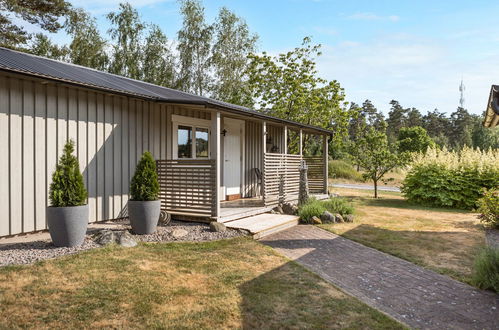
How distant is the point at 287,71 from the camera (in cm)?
1723

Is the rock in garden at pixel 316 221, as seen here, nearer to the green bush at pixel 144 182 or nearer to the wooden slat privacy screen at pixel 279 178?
the wooden slat privacy screen at pixel 279 178

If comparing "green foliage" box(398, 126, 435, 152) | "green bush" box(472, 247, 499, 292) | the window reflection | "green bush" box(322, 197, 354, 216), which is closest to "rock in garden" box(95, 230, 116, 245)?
the window reflection

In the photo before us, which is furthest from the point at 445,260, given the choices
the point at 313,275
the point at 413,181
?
the point at 413,181

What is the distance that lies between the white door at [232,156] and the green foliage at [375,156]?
552 centimetres

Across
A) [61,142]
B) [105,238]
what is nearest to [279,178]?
[105,238]

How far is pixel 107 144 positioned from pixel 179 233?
222cm

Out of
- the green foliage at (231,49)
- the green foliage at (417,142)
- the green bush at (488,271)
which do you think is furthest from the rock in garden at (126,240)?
the green foliage at (417,142)

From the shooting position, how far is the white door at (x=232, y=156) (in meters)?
9.74

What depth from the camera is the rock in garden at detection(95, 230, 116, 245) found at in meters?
4.95

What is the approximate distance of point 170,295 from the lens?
3422 mm

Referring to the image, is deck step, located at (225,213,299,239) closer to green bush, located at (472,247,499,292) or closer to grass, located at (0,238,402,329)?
grass, located at (0,238,402,329)

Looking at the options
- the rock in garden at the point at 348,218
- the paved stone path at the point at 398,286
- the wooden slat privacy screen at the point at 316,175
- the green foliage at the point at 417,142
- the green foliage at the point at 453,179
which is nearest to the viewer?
the paved stone path at the point at 398,286

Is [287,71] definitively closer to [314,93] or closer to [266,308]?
[314,93]

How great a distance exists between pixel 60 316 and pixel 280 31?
1252 centimetres
